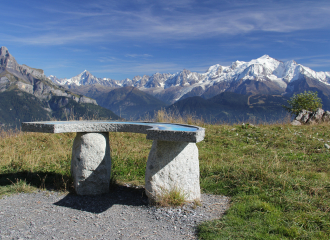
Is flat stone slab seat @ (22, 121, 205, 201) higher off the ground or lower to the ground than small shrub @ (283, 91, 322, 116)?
lower

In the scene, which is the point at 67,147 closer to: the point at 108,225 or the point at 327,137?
the point at 108,225

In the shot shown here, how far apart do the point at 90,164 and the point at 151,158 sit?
4.84 ft

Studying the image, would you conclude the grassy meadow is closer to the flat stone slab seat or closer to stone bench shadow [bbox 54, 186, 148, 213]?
stone bench shadow [bbox 54, 186, 148, 213]

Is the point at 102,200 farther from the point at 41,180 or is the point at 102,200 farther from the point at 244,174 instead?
the point at 244,174

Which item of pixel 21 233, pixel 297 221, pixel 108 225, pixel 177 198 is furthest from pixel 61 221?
pixel 297 221

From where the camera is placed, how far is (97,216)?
4.21 m

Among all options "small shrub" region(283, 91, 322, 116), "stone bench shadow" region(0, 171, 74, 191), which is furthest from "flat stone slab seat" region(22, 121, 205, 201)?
"small shrub" region(283, 91, 322, 116)

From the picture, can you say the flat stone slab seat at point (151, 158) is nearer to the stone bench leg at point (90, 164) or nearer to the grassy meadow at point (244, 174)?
the stone bench leg at point (90, 164)

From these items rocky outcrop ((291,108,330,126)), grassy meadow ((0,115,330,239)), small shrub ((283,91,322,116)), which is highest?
small shrub ((283,91,322,116))

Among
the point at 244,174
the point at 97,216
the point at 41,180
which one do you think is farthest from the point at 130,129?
the point at 244,174

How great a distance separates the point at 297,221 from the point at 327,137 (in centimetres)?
787

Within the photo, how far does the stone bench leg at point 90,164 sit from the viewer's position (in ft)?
16.8

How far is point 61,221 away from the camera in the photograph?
4.01m

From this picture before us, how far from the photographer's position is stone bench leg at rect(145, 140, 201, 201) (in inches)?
175
